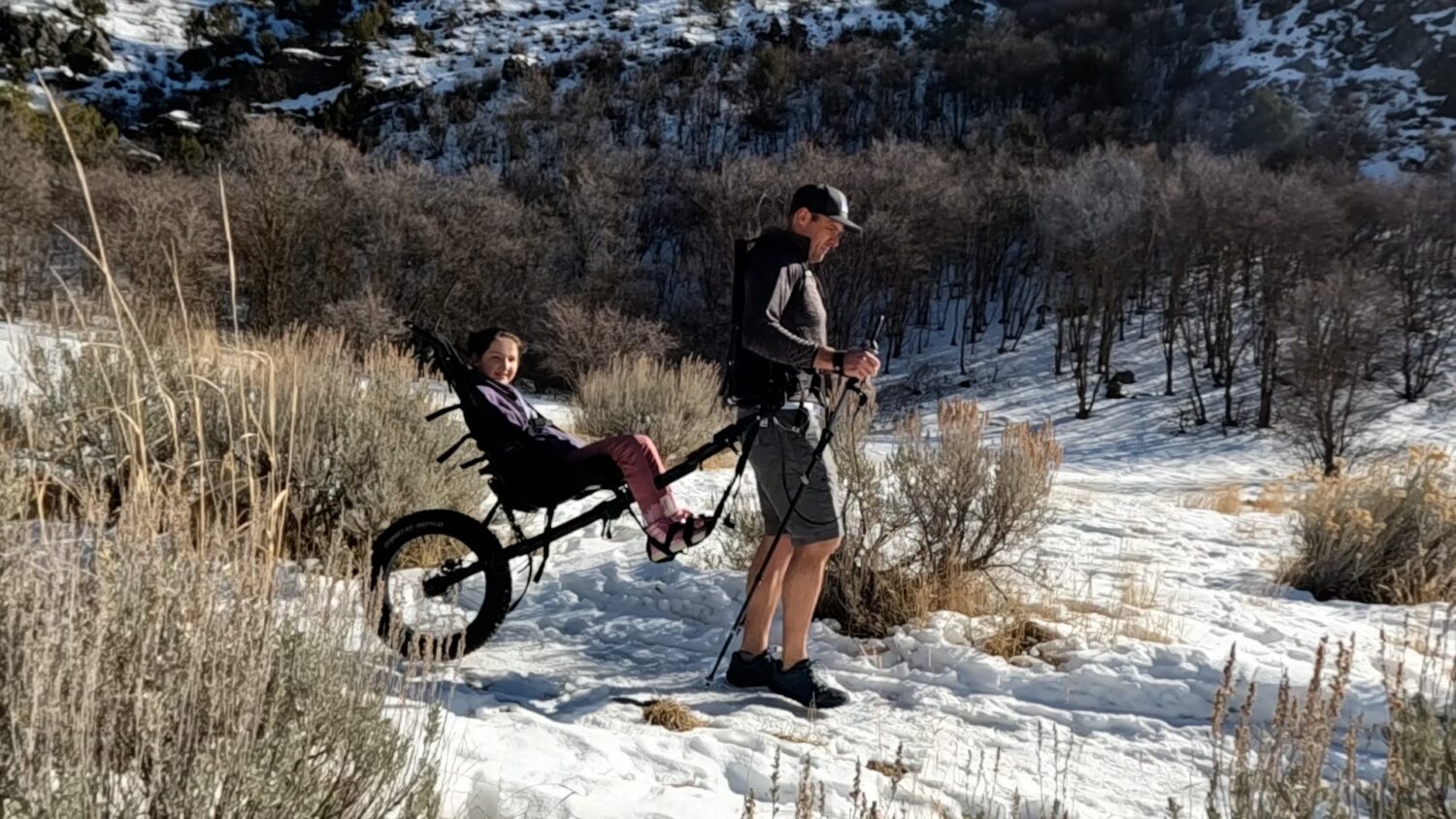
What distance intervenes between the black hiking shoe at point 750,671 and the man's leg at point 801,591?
0.08m

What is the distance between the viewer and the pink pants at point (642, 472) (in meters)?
3.53

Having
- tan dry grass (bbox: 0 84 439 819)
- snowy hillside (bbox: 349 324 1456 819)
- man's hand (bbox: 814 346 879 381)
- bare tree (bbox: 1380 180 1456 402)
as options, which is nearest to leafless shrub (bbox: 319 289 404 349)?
snowy hillside (bbox: 349 324 1456 819)

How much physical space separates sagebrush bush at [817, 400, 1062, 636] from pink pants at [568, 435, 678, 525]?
54.2 inches

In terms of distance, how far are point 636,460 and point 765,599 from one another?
0.78 meters

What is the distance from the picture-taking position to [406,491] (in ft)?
17.3

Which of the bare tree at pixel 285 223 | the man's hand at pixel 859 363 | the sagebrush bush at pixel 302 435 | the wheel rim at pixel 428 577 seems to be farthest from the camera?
the bare tree at pixel 285 223

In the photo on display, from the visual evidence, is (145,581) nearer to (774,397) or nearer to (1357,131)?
(774,397)

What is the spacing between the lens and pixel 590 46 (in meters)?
68.8

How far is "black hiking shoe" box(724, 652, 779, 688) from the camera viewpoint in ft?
12.0

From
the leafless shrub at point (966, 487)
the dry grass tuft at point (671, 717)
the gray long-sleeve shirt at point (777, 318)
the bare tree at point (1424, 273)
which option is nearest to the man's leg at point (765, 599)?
the dry grass tuft at point (671, 717)

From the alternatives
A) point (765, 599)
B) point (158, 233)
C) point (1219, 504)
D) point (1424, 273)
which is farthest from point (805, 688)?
point (1424, 273)

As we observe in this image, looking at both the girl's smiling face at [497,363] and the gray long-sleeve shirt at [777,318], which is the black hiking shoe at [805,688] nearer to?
the gray long-sleeve shirt at [777,318]

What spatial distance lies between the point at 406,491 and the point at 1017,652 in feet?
11.6

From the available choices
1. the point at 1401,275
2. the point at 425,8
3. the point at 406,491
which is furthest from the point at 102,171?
the point at 425,8
